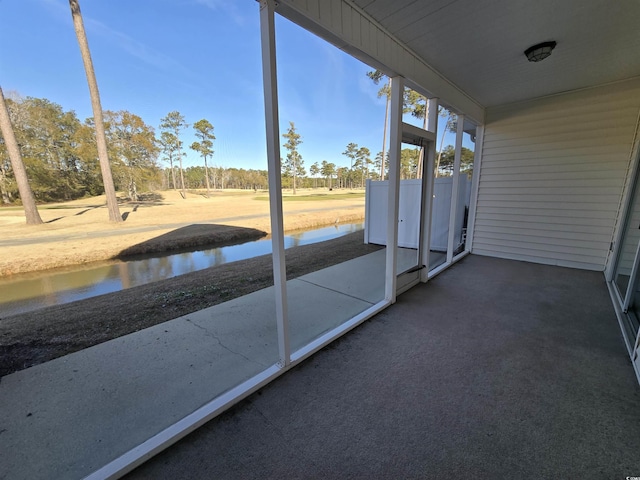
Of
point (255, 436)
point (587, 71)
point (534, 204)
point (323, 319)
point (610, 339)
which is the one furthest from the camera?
point (534, 204)

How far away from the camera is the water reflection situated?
3.99m

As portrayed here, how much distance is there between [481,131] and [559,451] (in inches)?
194

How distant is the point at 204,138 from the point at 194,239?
14732 mm

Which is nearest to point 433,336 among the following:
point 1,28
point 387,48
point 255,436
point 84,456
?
point 255,436

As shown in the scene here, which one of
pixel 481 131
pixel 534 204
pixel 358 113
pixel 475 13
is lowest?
pixel 534 204

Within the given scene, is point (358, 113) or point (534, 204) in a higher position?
point (358, 113)

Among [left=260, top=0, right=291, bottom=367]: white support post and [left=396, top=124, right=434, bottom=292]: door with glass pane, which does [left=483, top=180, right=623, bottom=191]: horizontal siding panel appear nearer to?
[left=396, top=124, right=434, bottom=292]: door with glass pane

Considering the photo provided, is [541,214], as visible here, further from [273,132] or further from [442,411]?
[273,132]

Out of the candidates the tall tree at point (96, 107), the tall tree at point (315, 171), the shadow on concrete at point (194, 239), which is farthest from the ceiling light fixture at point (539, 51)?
the tall tree at point (315, 171)

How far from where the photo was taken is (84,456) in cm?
120

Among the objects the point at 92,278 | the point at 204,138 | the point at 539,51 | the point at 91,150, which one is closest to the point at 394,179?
the point at 539,51

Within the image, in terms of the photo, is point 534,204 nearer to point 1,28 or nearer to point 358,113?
point 1,28

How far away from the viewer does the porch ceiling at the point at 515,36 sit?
6.42 feet

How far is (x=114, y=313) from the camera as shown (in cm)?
270
